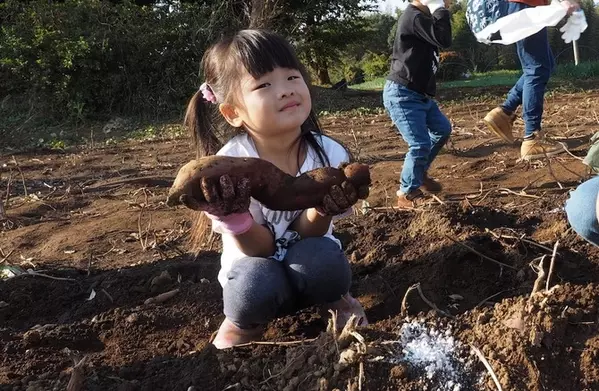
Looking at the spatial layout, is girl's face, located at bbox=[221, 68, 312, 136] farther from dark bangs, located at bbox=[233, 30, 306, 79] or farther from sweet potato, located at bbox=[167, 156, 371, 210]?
sweet potato, located at bbox=[167, 156, 371, 210]

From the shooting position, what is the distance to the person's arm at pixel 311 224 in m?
1.96

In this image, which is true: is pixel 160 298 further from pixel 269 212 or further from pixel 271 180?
pixel 271 180

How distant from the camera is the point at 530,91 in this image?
418cm

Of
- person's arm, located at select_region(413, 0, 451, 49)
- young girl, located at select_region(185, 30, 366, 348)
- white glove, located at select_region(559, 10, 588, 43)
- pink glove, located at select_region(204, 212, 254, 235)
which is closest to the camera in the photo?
pink glove, located at select_region(204, 212, 254, 235)

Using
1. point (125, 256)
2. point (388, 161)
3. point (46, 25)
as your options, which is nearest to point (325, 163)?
point (125, 256)

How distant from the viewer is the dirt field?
1377 mm

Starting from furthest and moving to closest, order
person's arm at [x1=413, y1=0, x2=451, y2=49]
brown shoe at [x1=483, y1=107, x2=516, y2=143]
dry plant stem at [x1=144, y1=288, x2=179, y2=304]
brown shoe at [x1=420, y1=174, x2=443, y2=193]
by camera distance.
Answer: brown shoe at [x1=483, y1=107, x2=516, y2=143], brown shoe at [x1=420, y1=174, x2=443, y2=193], person's arm at [x1=413, y1=0, x2=451, y2=49], dry plant stem at [x1=144, y1=288, x2=179, y2=304]

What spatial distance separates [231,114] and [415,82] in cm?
179

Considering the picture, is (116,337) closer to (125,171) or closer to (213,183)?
(213,183)

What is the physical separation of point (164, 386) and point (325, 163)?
901 mm

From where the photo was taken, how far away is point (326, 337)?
147 cm

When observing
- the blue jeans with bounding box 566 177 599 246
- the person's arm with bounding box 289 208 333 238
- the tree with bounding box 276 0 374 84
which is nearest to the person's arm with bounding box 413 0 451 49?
the blue jeans with bounding box 566 177 599 246

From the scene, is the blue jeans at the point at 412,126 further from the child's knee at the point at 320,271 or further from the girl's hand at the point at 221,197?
the girl's hand at the point at 221,197

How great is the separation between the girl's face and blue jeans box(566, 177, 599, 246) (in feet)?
2.88
